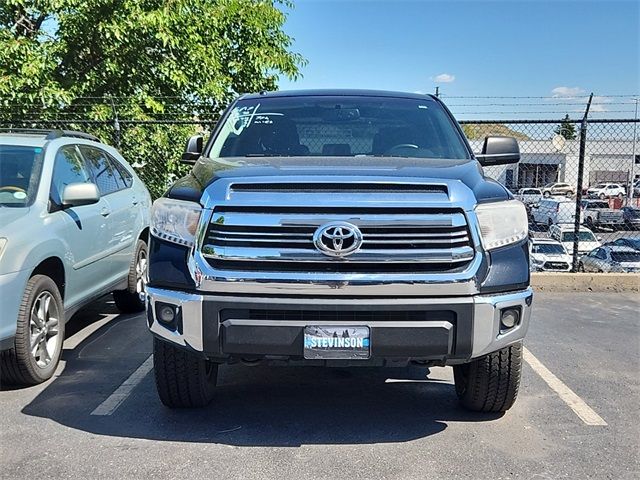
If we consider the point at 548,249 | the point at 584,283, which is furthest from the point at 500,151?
the point at 548,249

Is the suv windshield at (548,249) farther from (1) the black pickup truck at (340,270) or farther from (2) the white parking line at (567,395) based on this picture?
(1) the black pickup truck at (340,270)

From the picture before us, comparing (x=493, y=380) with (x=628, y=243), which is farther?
(x=628, y=243)

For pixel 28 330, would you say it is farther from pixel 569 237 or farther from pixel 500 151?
pixel 569 237

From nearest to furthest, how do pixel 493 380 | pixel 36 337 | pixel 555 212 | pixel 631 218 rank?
1. pixel 493 380
2. pixel 36 337
3. pixel 631 218
4. pixel 555 212

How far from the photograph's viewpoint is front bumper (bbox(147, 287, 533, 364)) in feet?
9.62

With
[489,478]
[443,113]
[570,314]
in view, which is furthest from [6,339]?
[570,314]

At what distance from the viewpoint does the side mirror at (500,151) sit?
4402 mm

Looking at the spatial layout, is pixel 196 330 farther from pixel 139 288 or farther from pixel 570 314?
pixel 570 314

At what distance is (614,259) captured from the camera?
13562 mm

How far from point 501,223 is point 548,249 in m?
14.3

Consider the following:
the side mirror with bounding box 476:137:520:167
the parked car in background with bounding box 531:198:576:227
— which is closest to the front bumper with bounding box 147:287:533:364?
the side mirror with bounding box 476:137:520:167

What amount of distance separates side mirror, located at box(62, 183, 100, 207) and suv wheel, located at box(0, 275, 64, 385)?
23.3 inches

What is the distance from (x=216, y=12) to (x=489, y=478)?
9.63m

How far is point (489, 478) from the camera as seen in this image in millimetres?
2926
